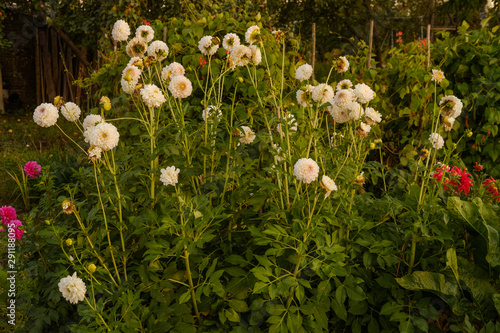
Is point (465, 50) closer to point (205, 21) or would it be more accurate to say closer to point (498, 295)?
point (205, 21)

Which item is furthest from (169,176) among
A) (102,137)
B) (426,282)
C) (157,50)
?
(426,282)

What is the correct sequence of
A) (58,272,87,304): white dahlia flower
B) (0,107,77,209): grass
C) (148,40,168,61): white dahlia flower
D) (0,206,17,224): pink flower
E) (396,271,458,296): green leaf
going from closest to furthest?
(58,272,87,304): white dahlia flower, (396,271,458,296): green leaf, (148,40,168,61): white dahlia flower, (0,206,17,224): pink flower, (0,107,77,209): grass

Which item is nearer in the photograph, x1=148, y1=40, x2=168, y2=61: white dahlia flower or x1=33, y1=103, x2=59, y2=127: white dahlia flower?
x1=33, y1=103, x2=59, y2=127: white dahlia flower

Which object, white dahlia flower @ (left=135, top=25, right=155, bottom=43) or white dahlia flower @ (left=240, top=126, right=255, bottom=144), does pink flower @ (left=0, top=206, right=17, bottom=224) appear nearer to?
white dahlia flower @ (left=135, top=25, right=155, bottom=43)

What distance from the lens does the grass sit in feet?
14.9

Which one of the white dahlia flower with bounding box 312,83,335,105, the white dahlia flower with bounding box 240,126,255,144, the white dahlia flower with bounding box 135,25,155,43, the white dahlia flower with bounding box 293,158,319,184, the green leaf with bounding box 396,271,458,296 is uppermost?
the white dahlia flower with bounding box 135,25,155,43

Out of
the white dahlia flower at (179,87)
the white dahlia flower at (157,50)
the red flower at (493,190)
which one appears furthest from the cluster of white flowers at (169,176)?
the red flower at (493,190)

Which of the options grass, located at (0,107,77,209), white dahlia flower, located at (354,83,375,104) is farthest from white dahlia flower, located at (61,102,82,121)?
grass, located at (0,107,77,209)

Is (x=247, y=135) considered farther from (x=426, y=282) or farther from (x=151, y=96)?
(x=426, y=282)

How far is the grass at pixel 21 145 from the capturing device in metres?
4.53

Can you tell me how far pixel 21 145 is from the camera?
6602mm

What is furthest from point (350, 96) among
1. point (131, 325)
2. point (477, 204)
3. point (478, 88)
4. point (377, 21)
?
point (377, 21)

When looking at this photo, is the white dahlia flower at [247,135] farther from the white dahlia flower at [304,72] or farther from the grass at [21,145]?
the grass at [21,145]

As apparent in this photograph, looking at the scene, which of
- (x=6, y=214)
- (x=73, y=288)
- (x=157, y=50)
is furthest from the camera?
(x=6, y=214)
